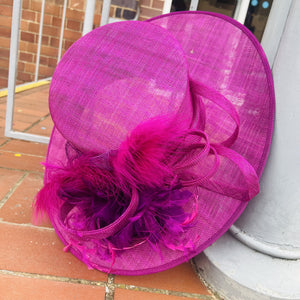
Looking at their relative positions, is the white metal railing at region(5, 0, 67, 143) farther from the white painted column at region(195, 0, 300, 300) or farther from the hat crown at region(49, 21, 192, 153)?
the white painted column at region(195, 0, 300, 300)

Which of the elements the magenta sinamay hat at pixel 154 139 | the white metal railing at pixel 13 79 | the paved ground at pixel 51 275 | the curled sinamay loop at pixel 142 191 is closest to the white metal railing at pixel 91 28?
the white metal railing at pixel 13 79

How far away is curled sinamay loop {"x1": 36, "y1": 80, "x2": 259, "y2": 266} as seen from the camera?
661mm

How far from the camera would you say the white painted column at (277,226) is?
733mm

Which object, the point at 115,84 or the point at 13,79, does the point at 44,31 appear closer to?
the point at 13,79

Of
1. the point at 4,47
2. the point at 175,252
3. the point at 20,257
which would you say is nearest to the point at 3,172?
the point at 20,257

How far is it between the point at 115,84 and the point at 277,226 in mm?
559

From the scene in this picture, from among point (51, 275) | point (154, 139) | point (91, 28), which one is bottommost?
point (51, 275)

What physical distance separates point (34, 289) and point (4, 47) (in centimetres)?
298

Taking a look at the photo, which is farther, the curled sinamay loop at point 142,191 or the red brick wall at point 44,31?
the red brick wall at point 44,31

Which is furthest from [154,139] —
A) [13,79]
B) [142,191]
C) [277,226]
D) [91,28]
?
[13,79]

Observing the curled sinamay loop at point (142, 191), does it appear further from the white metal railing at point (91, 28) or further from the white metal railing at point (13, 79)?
the white metal railing at point (13, 79)

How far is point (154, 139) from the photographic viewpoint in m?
0.61

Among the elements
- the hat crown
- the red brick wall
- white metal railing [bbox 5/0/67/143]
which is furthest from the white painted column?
the red brick wall

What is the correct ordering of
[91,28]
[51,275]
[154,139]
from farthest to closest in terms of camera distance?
1. [91,28]
2. [51,275]
3. [154,139]
